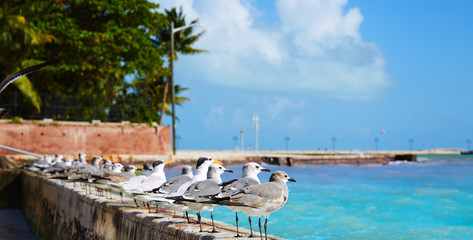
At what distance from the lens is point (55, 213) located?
1094cm

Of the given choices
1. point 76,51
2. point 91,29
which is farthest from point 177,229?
point 91,29

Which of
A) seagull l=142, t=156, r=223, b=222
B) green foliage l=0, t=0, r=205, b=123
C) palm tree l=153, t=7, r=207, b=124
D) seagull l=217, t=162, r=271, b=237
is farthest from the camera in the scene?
palm tree l=153, t=7, r=207, b=124

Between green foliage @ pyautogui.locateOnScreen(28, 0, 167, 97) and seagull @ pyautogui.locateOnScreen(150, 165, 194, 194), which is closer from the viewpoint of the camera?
seagull @ pyautogui.locateOnScreen(150, 165, 194, 194)

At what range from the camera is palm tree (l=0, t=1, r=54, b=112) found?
2502 centimetres

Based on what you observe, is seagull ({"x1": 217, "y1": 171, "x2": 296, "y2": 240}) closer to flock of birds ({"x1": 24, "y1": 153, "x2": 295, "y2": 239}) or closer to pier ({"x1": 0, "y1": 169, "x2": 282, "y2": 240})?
flock of birds ({"x1": 24, "y1": 153, "x2": 295, "y2": 239})

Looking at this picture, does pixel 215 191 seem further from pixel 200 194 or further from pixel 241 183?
pixel 241 183

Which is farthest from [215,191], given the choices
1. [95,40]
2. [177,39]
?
[177,39]

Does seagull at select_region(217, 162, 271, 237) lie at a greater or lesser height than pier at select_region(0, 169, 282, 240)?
greater

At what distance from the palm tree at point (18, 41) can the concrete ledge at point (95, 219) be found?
13011mm

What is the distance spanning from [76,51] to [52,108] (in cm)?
370

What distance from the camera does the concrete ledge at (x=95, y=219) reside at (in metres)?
5.61

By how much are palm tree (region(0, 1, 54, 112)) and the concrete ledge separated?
13011 millimetres

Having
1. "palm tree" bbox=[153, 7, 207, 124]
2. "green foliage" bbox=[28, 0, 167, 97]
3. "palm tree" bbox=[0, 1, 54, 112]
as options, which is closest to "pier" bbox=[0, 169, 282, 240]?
"palm tree" bbox=[0, 1, 54, 112]

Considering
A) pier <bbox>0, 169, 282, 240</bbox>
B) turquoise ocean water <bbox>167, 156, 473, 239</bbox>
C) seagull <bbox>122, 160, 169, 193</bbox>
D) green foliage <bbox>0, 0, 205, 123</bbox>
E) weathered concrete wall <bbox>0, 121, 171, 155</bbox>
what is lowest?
turquoise ocean water <bbox>167, 156, 473, 239</bbox>
